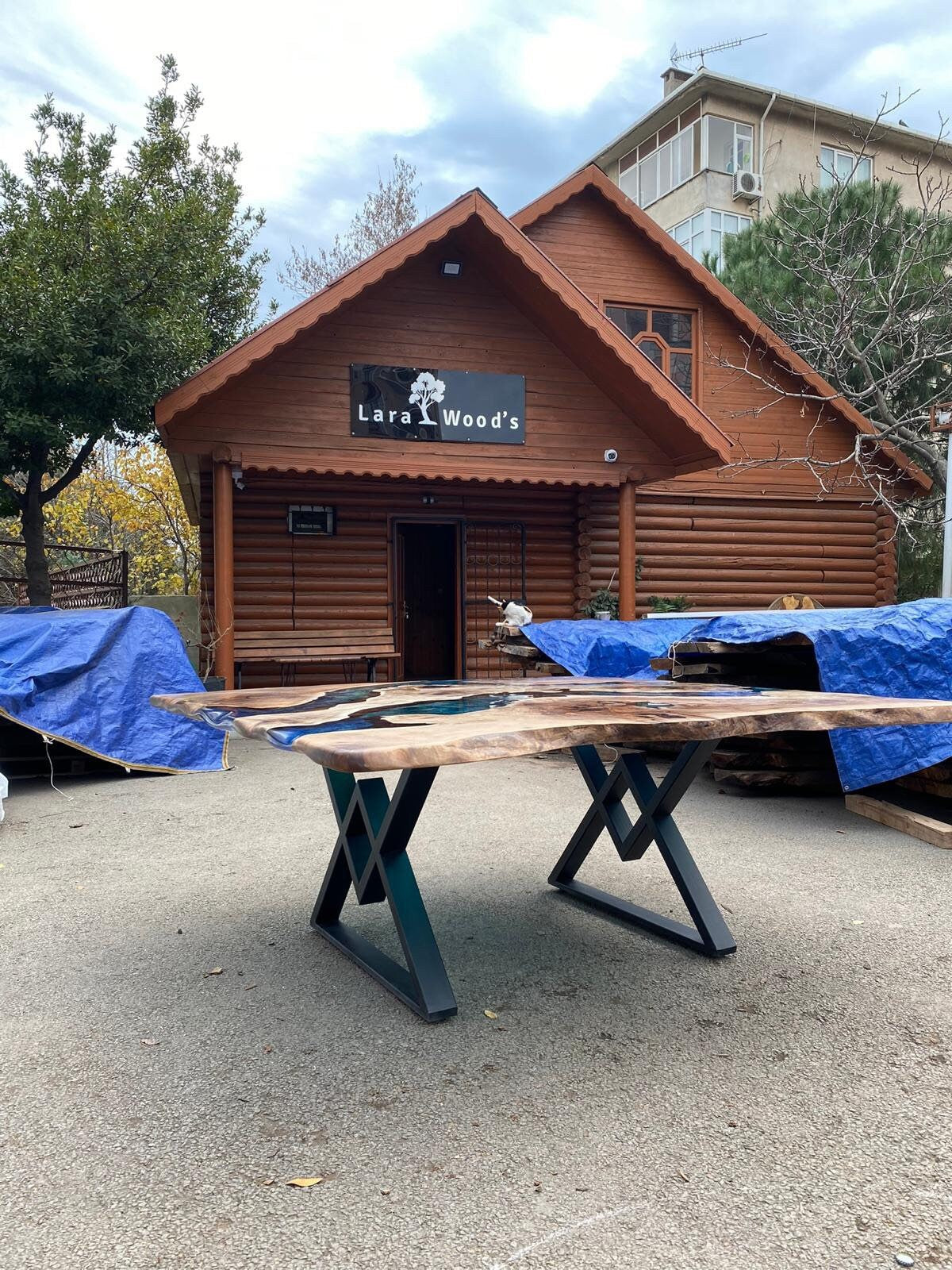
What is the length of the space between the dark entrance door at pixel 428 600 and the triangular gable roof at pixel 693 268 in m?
4.63

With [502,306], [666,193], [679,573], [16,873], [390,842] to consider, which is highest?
[666,193]

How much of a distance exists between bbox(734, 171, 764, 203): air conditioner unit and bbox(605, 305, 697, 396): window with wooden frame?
20599 millimetres

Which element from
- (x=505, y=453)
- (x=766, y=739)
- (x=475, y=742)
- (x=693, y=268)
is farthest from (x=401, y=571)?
(x=475, y=742)

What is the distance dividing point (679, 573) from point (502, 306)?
4.83 meters

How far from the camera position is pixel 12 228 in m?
10.2

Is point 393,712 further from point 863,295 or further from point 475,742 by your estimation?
point 863,295

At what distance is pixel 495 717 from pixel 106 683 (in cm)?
533

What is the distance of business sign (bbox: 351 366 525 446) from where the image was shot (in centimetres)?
1016

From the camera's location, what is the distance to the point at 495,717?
2730 millimetres

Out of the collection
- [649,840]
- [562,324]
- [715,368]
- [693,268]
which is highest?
[693,268]

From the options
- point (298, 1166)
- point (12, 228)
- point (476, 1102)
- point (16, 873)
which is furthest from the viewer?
point (12, 228)

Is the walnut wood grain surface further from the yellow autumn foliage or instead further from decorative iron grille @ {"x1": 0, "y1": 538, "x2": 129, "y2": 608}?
the yellow autumn foliage

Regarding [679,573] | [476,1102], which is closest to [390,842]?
[476,1102]

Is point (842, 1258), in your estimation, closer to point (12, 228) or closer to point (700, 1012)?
point (700, 1012)
